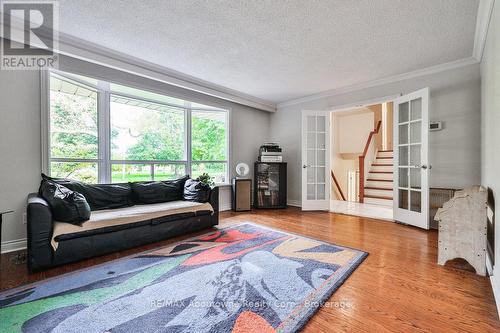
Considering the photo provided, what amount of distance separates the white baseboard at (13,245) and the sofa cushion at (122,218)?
2.73 feet

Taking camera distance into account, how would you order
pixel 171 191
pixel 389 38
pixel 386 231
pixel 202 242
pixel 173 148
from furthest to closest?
1. pixel 173 148
2. pixel 171 191
3. pixel 386 231
4. pixel 202 242
5. pixel 389 38

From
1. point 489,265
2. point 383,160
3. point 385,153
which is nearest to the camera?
point 489,265

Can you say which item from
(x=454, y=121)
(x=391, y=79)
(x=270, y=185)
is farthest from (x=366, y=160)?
(x=270, y=185)

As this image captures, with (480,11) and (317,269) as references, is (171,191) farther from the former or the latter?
(480,11)

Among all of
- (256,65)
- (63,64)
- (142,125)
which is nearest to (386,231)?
(256,65)

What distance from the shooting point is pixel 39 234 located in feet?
6.58

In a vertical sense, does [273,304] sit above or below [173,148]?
below

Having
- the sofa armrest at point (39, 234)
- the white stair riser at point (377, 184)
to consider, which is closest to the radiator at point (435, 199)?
the white stair riser at point (377, 184)

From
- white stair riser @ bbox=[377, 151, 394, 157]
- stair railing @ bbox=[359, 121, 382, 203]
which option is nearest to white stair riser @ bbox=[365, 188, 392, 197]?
stair railing @ bbox=[359, 121, 382, 203]

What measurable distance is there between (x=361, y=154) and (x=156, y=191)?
19.0ft

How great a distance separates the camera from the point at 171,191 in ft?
11.9

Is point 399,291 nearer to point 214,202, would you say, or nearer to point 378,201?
point 214,202

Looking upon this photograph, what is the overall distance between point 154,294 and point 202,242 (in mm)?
1124

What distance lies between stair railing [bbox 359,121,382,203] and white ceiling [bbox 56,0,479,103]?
9.48 feet
